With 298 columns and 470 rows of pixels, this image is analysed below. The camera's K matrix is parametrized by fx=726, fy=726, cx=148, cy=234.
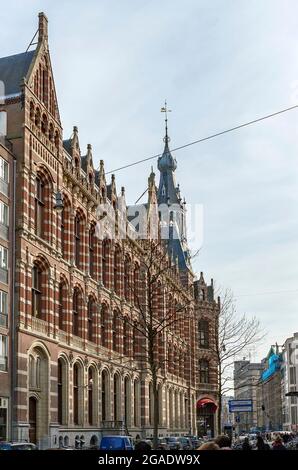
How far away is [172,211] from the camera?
98.2 meters

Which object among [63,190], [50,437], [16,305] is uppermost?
[63,190]

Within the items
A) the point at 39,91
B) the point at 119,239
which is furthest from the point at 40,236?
the point at 119,239

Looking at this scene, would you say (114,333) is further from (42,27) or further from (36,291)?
(42,27)

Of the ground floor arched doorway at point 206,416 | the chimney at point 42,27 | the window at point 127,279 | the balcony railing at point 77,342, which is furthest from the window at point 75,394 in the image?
the ground floor arched doorway at point 206,416

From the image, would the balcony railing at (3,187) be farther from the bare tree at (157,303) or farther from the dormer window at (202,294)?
the dormer window at (202,294)

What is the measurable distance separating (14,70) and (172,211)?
59064 millimetres

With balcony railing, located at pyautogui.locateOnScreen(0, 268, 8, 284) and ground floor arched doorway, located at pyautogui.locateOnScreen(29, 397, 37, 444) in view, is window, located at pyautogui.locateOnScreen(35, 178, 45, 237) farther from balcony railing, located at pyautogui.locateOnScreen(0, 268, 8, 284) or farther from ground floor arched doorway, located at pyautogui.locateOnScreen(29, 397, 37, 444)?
ground floor arched doorway, located at pyautogui.locateOnScreen(29, 397, 37, 444)

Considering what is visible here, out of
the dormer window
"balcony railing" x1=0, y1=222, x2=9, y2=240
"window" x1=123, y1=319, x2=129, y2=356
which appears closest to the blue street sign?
"window" x1=123, y1=319, x2=129, y2=356

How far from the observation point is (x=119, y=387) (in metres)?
52.8

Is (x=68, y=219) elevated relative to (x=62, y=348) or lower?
elevated

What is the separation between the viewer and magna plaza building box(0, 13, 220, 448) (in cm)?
3494

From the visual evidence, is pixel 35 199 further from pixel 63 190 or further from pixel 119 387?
pixel 119 387

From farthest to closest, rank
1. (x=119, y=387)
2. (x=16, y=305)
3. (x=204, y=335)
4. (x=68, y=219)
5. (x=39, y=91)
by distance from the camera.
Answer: (x=204, y=335) → (x=119, y=387) → (x=68, y=219) → (x=39, y=91) → (x=16, y=305)
